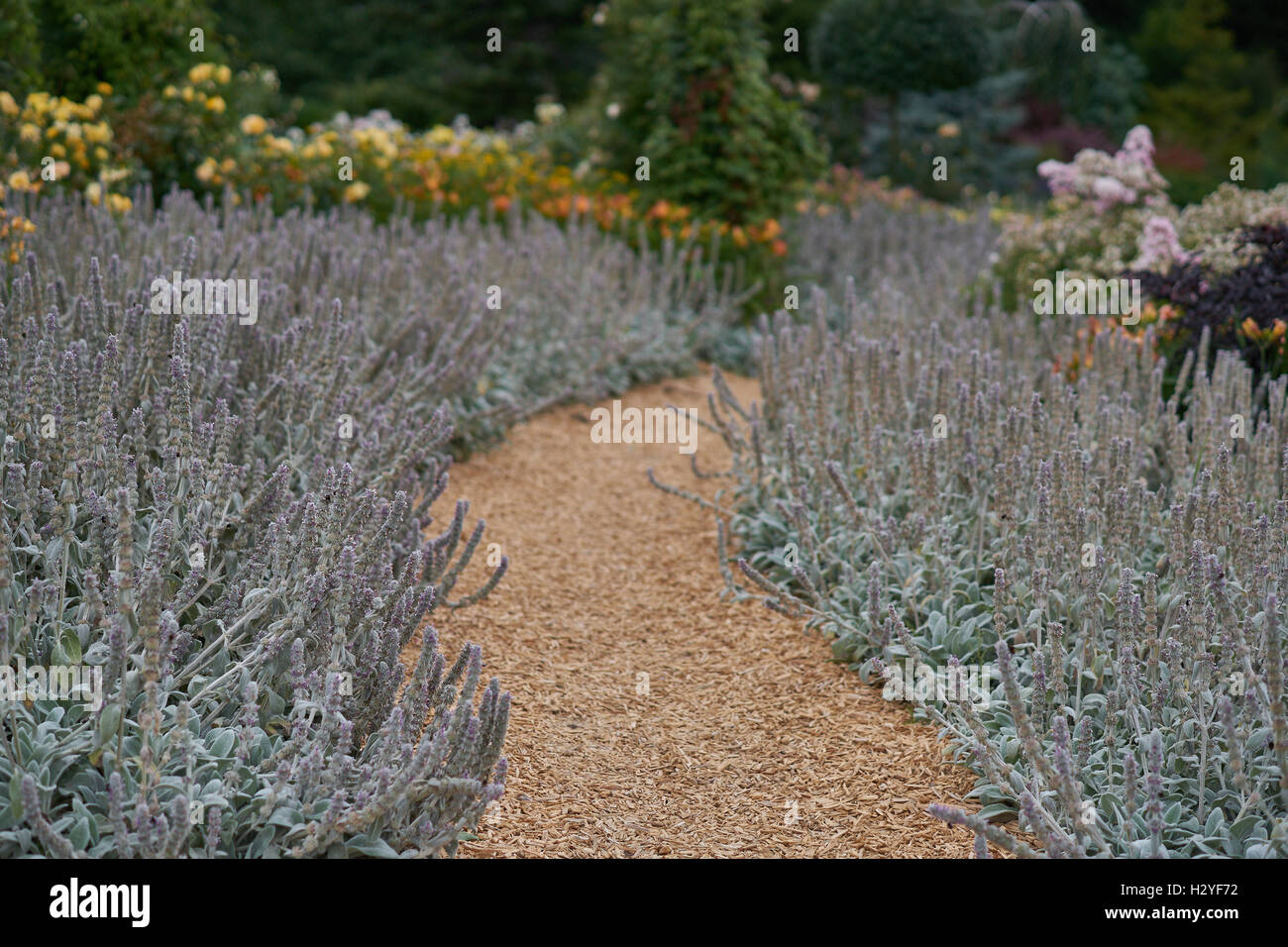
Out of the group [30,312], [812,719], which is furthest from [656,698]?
[30,312]

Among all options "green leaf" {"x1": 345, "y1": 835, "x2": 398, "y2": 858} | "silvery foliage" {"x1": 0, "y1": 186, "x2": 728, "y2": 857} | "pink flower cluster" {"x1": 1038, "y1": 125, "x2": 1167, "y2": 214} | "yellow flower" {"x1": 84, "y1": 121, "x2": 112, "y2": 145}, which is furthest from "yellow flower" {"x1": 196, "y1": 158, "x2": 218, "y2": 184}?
"green leaf" {"x1": 345, "y1": 835, "x2": 398, "y2": 858}

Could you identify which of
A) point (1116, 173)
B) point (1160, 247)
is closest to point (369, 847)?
point (1160, 247)

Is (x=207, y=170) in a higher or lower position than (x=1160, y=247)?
higher

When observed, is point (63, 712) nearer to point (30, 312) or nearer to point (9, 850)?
point (9, 850)

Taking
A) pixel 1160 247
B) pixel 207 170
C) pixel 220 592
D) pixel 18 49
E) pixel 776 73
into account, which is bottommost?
pixel 220 592

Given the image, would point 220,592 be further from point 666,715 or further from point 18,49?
point 18,49

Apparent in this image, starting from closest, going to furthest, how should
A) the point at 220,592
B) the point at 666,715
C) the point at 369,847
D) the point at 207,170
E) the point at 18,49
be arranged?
the point at 369,847 → the point at 220,592 → the point at 666,715 → the point at 18,49 → the point at 207,170

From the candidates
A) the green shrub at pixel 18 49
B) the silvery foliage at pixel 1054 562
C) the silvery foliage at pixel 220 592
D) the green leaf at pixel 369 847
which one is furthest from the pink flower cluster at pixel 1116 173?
the green leaf at pixel 369 847

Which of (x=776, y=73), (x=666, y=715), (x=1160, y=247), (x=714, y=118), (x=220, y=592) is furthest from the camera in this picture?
(x=776, y=73)

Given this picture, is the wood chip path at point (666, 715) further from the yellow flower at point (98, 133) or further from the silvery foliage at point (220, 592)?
the yellow flower at point (98, 133)

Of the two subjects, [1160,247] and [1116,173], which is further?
[1116,173]

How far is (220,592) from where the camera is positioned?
9.55 ft

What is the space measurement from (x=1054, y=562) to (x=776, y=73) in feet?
40.8

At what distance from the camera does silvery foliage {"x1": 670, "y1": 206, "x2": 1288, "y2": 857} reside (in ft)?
7.89
